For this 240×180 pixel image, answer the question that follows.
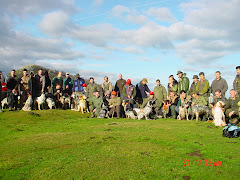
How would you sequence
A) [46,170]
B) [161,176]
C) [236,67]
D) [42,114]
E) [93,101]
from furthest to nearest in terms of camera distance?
[93,101] → [42,114] → [236,67] → [46,170] → [161,176]

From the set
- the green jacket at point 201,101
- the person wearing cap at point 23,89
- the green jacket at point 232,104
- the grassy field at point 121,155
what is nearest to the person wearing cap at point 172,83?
the green jacket at point 201,101

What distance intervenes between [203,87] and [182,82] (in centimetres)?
172

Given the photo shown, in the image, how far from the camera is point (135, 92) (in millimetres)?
20375

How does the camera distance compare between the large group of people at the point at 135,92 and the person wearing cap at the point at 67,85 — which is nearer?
the large group of people at the point at 135,92

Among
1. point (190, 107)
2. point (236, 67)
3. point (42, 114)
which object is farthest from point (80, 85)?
point (236, 67)

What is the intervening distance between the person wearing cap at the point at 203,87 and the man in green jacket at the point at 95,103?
7.76 metres

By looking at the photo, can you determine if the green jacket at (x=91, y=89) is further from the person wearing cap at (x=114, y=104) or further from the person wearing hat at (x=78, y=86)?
the person wearing cap at (x=114, y=104)

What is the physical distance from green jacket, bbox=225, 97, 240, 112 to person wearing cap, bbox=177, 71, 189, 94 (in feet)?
12.8

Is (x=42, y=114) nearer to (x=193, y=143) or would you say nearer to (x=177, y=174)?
(x=193, y=143)

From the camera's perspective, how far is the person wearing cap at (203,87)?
58.9ft

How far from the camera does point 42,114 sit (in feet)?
57.7

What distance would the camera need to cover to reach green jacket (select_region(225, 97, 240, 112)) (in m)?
15.3

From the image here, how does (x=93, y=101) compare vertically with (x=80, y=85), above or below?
below

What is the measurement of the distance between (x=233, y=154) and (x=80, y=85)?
16977mm
